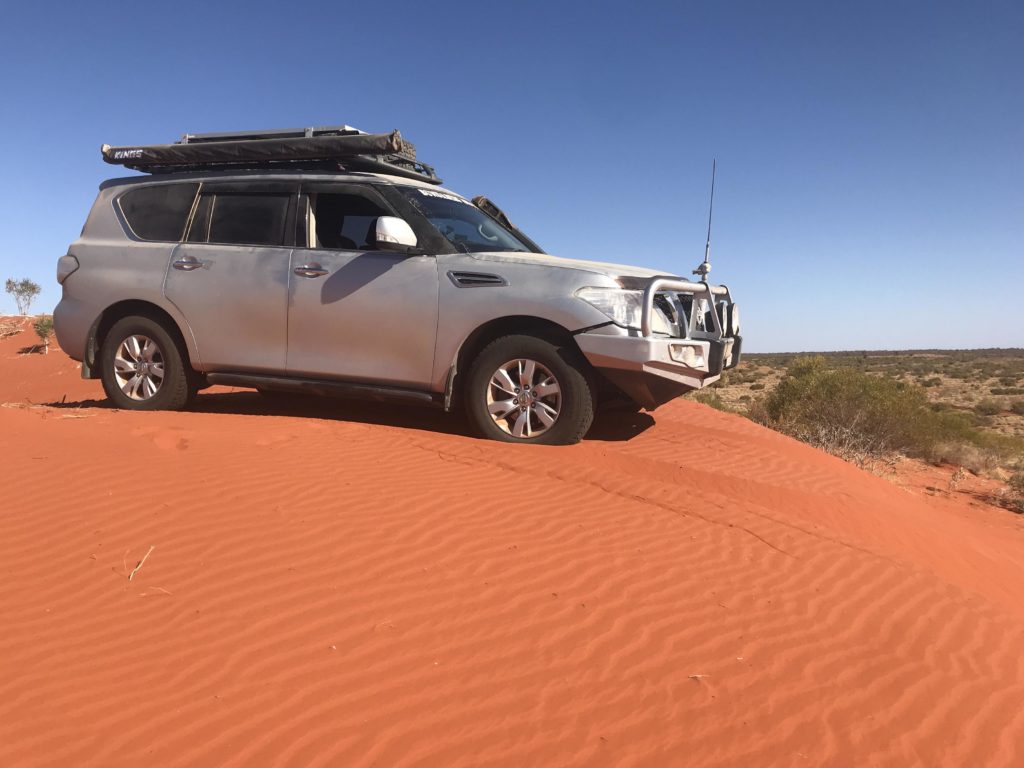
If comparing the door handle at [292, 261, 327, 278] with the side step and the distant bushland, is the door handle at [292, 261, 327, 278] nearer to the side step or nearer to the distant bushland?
the side step

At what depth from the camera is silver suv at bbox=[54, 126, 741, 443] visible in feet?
16.7

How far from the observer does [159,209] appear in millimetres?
6324

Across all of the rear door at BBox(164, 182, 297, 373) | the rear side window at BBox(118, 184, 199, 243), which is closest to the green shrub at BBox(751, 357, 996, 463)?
the rear door at BBox(164, 182, 297, 373)

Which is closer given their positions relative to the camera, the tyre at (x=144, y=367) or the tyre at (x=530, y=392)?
the tyre at (x=530, y=392)

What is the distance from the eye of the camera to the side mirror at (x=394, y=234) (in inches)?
199

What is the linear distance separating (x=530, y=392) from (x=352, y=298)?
5.17 ft

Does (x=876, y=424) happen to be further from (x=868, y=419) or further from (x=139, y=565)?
(x=139, y=565)

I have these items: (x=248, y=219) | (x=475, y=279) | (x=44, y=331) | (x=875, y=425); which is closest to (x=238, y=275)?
(x=248, y=219)

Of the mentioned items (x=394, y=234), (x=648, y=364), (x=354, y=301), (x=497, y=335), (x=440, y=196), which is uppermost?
(x=440, y=196)

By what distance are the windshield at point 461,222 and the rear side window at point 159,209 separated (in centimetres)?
211

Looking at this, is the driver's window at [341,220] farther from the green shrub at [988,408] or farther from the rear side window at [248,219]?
the green shrub at [988,408]

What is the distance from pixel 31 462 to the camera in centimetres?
447

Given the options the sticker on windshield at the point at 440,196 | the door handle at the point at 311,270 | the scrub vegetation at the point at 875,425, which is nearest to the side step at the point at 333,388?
the door handle at the point at 311,270

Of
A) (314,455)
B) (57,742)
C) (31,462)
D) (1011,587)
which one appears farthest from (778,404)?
(57,742)
